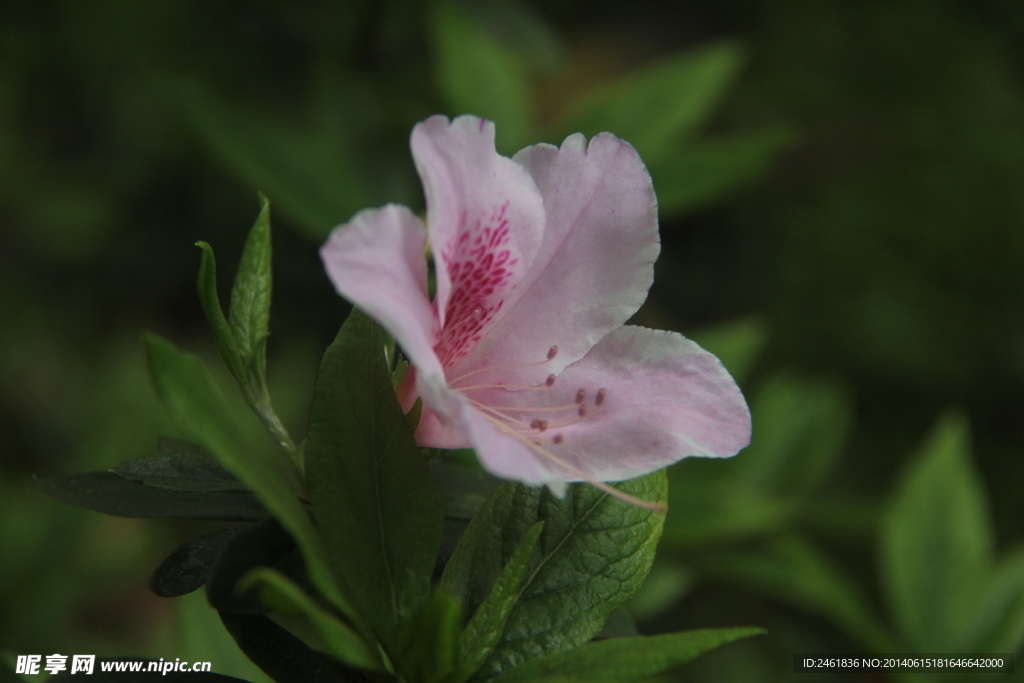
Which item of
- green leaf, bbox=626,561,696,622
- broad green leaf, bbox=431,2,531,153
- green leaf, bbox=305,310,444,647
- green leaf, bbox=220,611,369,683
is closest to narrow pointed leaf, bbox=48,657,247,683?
green leaf, bbox=220,611,369,683

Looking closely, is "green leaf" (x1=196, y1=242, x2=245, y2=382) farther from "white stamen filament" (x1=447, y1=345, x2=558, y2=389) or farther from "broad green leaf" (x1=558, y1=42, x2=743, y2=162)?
"broad green leaf" (x1=558, y1=42, x2=743, y2=162)

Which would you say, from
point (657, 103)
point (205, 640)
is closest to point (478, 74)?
point (657, 103)

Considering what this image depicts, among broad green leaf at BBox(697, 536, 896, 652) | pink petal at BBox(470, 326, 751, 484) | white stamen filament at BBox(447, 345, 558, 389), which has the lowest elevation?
broad green leaf at BBox(697, 536, 896, 652)

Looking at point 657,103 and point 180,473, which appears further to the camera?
point 657,103

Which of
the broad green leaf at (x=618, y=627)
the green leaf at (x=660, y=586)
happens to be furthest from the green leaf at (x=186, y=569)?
the green leaf at (x=660, y=586)

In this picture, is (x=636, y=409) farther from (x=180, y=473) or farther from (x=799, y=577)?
(x=799, y=577)

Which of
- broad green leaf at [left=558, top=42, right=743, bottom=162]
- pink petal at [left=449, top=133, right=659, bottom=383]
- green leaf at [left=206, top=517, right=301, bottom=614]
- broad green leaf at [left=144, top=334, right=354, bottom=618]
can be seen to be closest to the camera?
broad green leaf at [left=144, top=334, right=354, bottom=618]

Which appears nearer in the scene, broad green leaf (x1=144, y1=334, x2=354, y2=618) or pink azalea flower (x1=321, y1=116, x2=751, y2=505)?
broad green leaf (x1=144, y1=334, x2=354, y2=618)
